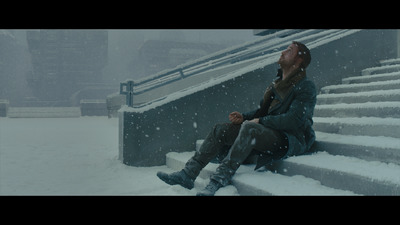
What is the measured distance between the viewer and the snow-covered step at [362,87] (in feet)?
14.2

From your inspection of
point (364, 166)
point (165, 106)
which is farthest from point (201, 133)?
point (364, 166)

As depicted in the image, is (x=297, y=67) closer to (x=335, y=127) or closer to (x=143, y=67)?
(x=335, y=127)

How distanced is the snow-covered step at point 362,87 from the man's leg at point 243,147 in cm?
235

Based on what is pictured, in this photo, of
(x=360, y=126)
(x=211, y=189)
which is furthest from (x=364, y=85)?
(x=211, y=189)

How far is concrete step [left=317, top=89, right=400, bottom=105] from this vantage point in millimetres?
3960

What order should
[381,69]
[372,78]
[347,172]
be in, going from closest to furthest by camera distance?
[347,172] < [372,78] < [381,69]

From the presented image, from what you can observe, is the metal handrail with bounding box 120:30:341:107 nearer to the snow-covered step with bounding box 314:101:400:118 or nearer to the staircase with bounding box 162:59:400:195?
the staircase with bounding box 162:59:400:195

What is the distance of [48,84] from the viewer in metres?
24.5

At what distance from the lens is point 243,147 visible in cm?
287

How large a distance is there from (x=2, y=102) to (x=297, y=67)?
1618 centimetres

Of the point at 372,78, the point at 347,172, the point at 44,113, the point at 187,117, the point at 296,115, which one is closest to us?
the point at 347,172

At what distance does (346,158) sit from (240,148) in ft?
3.27

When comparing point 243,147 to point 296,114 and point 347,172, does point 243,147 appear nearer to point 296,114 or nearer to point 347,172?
point 296,114

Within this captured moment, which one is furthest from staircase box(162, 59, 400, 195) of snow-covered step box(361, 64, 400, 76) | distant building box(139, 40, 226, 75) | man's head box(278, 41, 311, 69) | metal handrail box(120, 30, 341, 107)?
distant building box(139, 40, 226, 75)
